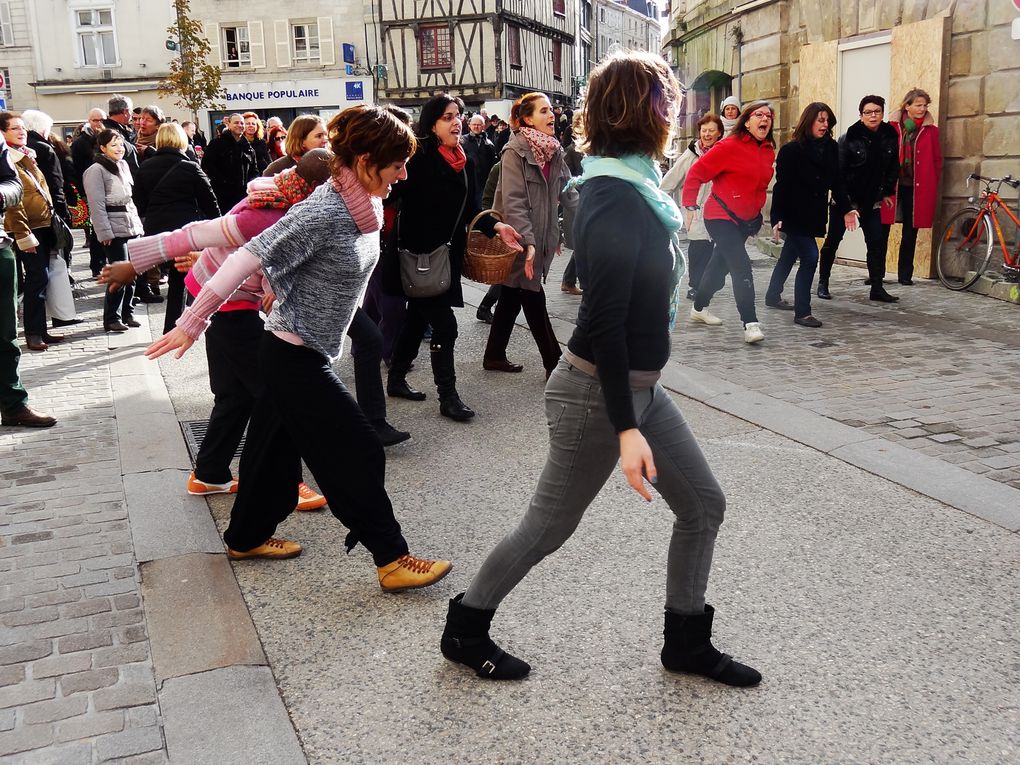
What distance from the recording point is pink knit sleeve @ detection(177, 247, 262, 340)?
139 inches

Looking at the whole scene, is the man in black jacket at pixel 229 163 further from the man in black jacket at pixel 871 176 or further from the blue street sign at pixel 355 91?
the blue street sign at pixel 355 91

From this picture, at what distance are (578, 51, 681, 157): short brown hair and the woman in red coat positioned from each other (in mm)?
8800

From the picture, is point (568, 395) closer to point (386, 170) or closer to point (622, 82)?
point (622, 82)

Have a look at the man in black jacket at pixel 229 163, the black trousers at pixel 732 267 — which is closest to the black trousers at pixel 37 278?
the man in black jacket at pixel 229 163

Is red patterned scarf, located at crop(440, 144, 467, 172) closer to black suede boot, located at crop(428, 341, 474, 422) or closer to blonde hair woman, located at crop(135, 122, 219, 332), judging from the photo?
black suede boot, located at crop(428, 341, 474, 422)

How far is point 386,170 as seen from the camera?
3.67 meters

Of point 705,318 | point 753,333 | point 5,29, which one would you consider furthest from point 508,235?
point 5,29

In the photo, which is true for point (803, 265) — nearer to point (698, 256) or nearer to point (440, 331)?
point (698, 256)

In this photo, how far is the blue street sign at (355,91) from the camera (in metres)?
40.2

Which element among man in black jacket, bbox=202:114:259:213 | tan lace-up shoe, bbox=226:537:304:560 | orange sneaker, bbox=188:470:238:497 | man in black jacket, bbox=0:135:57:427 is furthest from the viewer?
man in black jacket, bbox=202:114:259:213

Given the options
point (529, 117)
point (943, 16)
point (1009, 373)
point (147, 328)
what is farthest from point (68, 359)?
point (943, 16)

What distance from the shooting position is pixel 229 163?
1202 centimetres

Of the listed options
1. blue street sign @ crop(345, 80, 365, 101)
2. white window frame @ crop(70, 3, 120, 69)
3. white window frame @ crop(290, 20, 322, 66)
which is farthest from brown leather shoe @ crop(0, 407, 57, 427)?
white window frame @ crop(70, 3, 120, 69)

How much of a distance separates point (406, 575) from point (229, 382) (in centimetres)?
155
